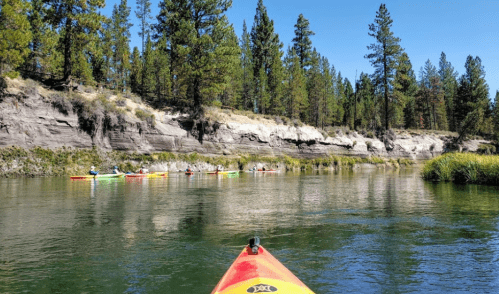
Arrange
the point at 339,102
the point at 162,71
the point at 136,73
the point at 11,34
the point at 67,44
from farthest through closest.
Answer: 1. the point at 339,102
2. the point at 136,73
3. the point at 162,71
4. the point at 67,44
5. the point at 11,34

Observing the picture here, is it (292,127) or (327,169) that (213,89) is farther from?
(327,169)

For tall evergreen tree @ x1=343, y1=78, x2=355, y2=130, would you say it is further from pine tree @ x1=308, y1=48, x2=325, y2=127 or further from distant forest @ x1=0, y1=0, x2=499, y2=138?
pine tree @ x1=308, y1=48, x2=325, y2=127

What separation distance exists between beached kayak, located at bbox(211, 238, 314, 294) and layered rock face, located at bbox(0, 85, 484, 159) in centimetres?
3185

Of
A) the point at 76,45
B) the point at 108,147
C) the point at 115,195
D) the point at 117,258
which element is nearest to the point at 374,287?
the point at 117,258

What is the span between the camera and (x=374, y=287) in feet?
18.3

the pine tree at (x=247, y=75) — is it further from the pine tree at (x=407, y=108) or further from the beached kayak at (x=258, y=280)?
the beached kayak at (x=258, y=280)

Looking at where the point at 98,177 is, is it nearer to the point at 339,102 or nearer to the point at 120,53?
the point at 120,53

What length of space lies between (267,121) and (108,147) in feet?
73.5

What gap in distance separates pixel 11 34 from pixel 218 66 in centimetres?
1971

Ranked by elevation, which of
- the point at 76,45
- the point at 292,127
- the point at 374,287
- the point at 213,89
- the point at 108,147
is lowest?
the point at 374,287

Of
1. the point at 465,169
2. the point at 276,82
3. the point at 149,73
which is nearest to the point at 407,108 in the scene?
the point at 276,82

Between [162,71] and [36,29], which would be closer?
[36,29]

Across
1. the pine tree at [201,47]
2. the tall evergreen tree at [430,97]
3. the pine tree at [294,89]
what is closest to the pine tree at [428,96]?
the tall evergreen tree at [430,97]

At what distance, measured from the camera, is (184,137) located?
132 ft
